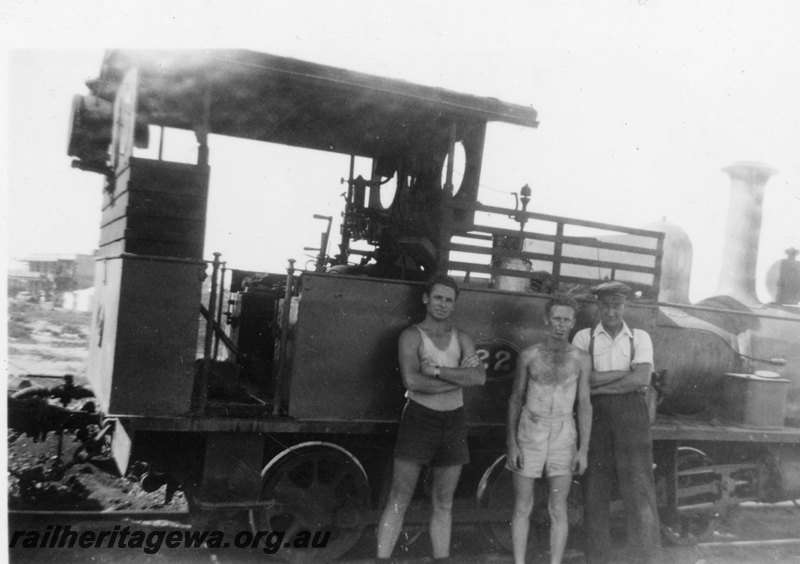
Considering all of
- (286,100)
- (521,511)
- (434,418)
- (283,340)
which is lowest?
(521,511)

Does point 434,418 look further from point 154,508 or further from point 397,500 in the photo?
point 154,508

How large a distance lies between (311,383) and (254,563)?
1548 millimetres

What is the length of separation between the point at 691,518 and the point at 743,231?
5291 millimetres

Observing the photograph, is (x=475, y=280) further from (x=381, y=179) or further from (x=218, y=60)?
(x=218, y=60)

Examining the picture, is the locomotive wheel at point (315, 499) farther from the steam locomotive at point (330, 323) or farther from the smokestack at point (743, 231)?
the smokestack at point (743, 231)

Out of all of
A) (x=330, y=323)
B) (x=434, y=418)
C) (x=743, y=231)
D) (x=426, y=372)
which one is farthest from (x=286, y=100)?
(x=743, y=231)

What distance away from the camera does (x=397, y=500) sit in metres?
4.37

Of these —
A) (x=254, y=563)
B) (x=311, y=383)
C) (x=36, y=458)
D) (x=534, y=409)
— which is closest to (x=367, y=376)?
(x=311, y=383)

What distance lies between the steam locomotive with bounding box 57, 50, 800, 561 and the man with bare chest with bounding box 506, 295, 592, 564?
587 millimetres

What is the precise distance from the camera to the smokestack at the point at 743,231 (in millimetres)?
9844

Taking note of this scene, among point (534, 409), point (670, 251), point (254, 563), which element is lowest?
point (254, 563)

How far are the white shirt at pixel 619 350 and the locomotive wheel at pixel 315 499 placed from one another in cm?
194

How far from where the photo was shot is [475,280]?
26.4 ft

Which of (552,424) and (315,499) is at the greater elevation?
(552,424)
